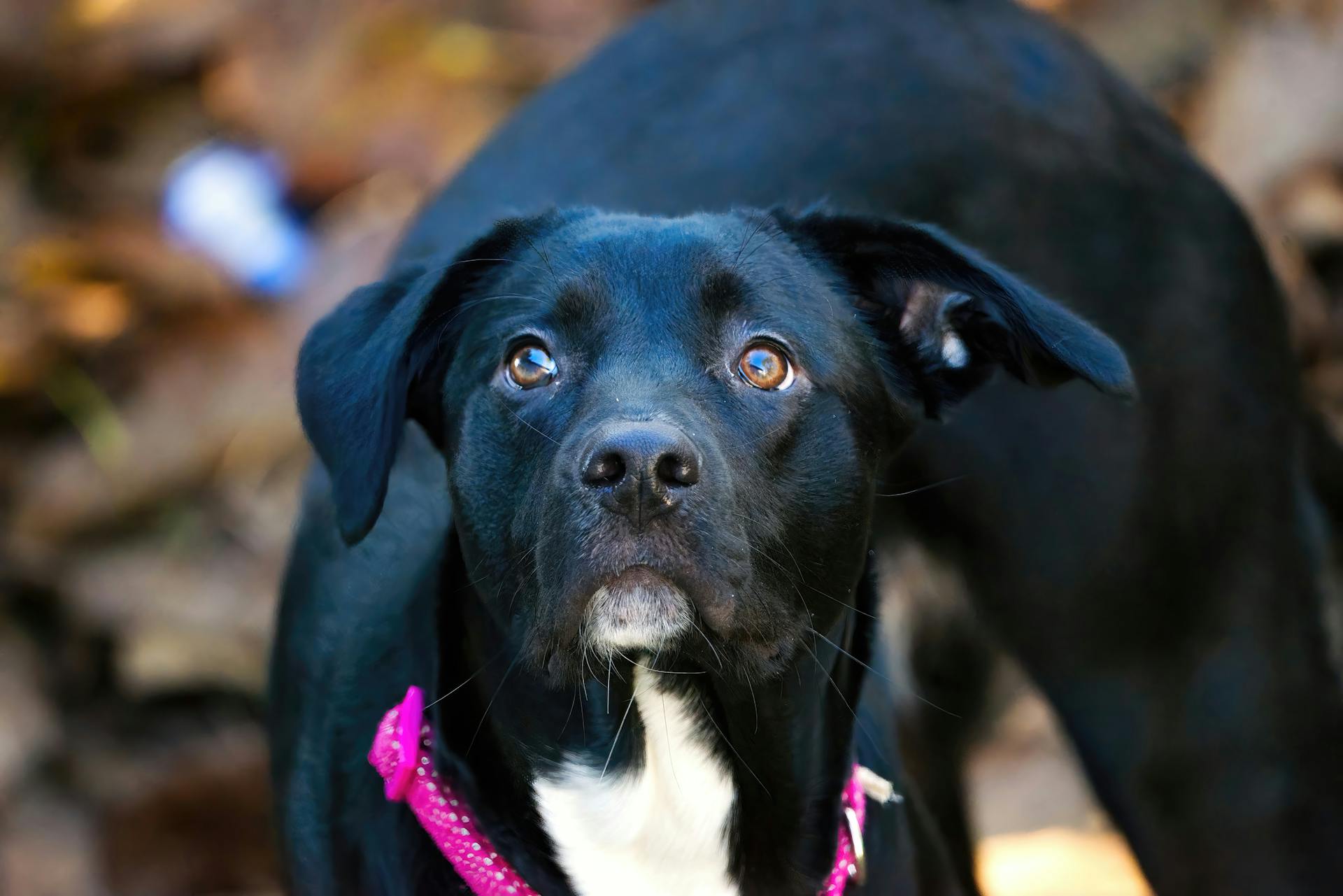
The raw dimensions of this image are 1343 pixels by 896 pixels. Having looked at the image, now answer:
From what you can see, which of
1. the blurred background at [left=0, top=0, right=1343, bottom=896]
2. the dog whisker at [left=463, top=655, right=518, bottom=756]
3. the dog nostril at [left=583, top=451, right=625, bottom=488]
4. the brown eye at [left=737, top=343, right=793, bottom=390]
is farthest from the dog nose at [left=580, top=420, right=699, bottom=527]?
the blurred background at [left=0, top=0, right=1343, bottom=896]

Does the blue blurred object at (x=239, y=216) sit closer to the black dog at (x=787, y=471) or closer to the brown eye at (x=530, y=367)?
the black dog at (x=787, y=471)

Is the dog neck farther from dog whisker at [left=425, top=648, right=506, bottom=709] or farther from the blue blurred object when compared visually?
the blue blurred object

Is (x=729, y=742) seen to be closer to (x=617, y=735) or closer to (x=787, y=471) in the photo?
(x=617, y=735)

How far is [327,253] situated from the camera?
4.91m

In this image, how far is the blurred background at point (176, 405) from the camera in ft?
15.4

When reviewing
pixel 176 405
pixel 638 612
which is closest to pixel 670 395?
pixel 638 612

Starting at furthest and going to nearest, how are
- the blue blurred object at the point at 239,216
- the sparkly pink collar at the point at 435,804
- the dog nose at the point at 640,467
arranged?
the blue blurred object at the point at 239,216 → the sparkly pink collar at the point at 435,804 → the dog nose at the point at 640,467

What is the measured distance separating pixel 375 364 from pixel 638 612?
0.52 metres

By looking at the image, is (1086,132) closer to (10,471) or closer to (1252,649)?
(1252,649)

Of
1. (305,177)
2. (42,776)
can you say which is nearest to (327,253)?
(305,177)

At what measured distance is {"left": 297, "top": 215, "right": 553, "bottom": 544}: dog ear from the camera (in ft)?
7.61

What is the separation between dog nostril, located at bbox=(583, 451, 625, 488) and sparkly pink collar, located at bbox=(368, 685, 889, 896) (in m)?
0.60

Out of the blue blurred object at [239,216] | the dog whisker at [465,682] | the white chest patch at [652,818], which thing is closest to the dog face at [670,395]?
the dog whisker at [465,682]

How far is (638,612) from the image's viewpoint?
2.10m
